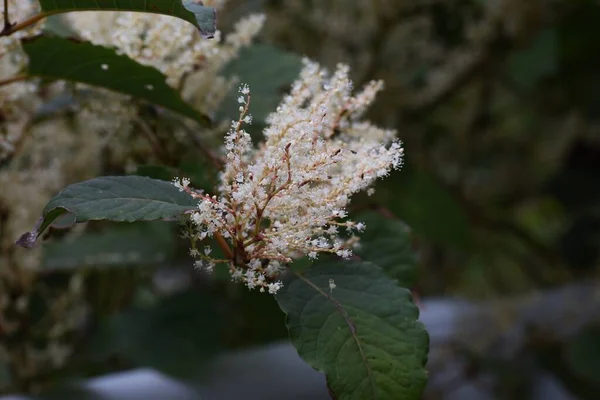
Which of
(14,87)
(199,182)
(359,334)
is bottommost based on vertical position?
(359,334)

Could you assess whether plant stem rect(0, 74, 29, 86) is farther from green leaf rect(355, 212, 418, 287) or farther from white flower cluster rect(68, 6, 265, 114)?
green leaf rect(355, 212, 418, 287)

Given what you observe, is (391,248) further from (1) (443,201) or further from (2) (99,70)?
(1) (443,201)

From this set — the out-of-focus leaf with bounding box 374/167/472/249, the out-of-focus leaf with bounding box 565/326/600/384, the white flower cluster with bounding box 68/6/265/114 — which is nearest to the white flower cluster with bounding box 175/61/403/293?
the white flower cluster with bounding box 68/6/265/114

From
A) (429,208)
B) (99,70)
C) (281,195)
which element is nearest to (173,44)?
(99,70)

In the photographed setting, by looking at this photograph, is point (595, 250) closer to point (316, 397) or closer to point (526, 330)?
point (526, 330)

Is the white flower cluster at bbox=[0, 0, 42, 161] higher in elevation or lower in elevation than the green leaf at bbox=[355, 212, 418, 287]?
higher

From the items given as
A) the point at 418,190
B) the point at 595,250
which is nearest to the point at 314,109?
the point at 418,190
